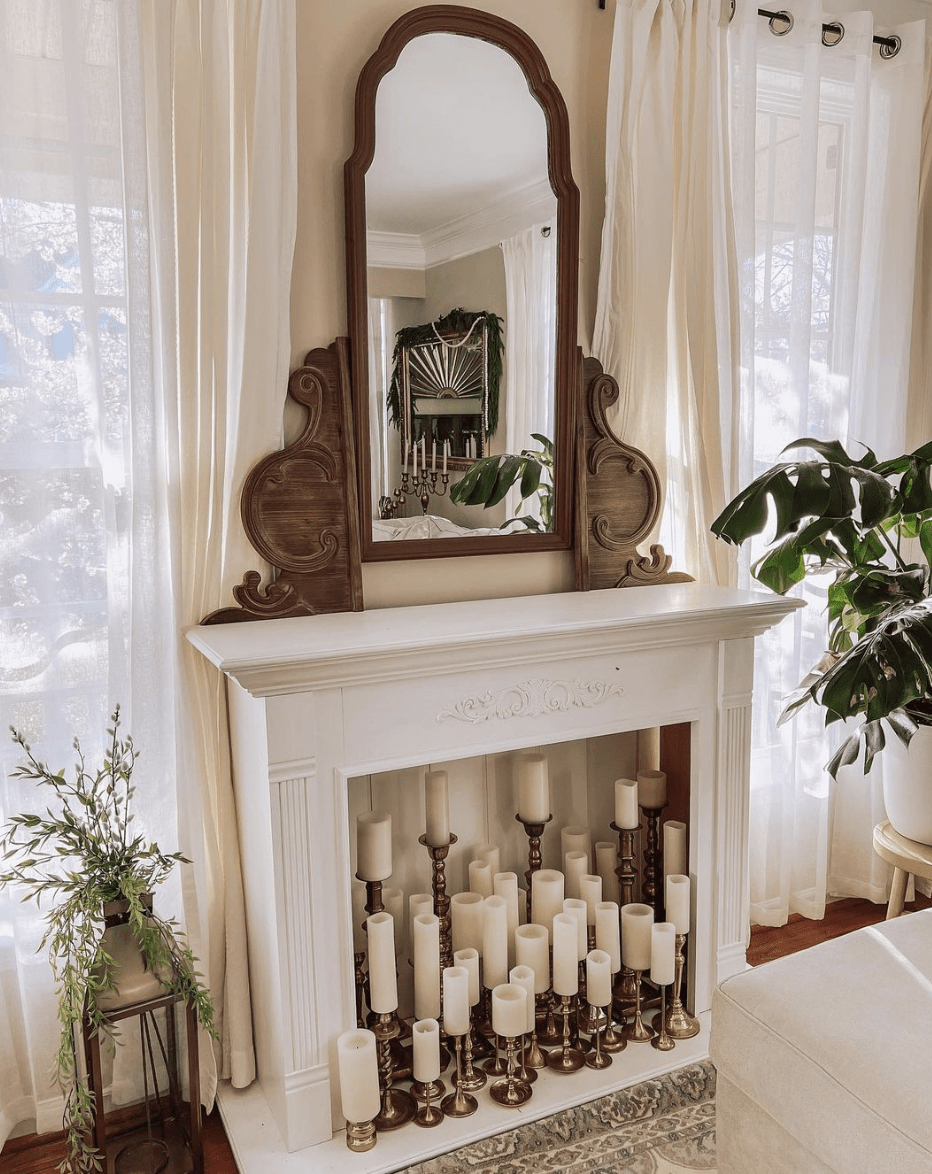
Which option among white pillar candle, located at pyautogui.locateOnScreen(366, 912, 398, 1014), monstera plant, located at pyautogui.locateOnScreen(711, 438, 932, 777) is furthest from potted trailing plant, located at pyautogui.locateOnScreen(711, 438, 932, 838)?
white pillar candle, located at pyautogui.locateOnScreen(366, 912, 398, 1014)

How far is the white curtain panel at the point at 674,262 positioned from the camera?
2.09 meters

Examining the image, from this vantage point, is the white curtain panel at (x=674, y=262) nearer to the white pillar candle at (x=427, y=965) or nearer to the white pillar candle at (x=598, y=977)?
the white pillar candle at (x=598, y=977)

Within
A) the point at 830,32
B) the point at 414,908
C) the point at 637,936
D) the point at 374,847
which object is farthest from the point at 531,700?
the point at 830,32

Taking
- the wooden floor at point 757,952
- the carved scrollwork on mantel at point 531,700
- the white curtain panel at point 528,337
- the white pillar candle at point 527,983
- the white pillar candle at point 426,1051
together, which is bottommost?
the wooden floor at point 757,952

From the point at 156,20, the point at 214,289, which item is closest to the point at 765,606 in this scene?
the point at 214,289

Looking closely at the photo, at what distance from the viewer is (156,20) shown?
1656 millimetres

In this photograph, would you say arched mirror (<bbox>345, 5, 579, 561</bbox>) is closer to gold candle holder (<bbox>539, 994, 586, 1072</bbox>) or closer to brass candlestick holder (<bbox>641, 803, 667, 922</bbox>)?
brass candlestick holder (<bbox>641, 803, 667, 922</bbox>)

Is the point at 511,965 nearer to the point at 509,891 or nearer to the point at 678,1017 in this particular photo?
the point at 509,891

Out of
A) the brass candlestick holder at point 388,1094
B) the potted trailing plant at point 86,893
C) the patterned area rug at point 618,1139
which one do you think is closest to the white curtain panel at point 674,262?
the patterned area rug at point 618,1139

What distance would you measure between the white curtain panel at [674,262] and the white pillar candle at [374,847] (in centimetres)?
97

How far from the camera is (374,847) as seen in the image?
192 cm

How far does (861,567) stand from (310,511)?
1.20 meters

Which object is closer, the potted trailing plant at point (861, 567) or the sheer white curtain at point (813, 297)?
the potted trailing plant at point (861, 567)

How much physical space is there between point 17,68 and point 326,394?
0.74 m
